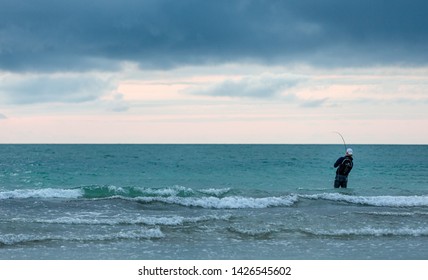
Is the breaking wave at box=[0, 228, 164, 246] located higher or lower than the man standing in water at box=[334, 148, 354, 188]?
lower

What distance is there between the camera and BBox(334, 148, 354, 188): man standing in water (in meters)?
23.3

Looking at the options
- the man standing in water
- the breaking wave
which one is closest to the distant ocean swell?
the man standing in water

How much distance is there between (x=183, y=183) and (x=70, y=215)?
1606 cm

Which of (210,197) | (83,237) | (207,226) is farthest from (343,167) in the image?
(83,237)

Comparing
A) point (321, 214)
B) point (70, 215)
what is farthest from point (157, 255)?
point (321, 214)

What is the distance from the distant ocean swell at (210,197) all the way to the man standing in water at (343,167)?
1.32 m

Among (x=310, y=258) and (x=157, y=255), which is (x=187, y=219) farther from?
(x=310, y=258)

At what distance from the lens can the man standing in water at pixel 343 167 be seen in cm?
2332

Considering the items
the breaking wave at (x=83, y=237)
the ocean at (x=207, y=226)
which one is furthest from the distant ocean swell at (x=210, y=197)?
the breaking wave at (x=83, y=237)

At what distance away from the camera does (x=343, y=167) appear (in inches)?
956

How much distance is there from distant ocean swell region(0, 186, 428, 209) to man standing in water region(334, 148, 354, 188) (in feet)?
4.34

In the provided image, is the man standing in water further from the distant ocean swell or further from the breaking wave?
the breaking wave

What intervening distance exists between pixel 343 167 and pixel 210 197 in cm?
648

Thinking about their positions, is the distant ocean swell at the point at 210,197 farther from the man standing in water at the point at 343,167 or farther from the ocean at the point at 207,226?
the man standing in water at the point at 343,167
